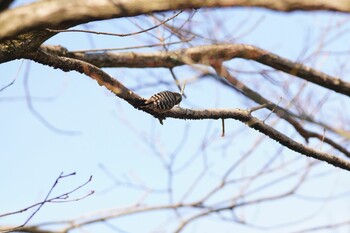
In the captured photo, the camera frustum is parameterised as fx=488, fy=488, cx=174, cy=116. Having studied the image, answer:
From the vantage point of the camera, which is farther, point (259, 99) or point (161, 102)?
point (259, 99)

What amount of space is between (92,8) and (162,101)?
0.93 meters

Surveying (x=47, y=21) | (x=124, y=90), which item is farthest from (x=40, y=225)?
(x=47, y=21)

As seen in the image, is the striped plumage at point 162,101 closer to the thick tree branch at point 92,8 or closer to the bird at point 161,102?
the bird at point 161,102

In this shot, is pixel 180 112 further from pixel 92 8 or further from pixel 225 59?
pixel 225 59

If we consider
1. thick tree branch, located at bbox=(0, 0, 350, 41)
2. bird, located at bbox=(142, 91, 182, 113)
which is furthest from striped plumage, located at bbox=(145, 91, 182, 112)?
thick tree branch, located at bbox=(0, 0, 350, 41)

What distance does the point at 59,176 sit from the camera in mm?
1990

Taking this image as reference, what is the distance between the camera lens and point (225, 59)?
3.79 metres

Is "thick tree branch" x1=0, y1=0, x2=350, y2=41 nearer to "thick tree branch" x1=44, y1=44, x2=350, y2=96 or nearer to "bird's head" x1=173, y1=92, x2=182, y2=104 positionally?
"bird's head" x1=173, y1=92, x2=182, y2=104

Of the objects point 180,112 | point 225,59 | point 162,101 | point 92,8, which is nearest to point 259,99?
point 225,59

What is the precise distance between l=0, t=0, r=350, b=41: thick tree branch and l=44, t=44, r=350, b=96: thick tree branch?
259 centimetres

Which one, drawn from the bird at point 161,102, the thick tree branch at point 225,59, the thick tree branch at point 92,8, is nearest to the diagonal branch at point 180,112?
the bird at point 161,102

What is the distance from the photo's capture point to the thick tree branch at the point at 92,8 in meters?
1.03

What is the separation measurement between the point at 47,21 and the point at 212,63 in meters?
2.77

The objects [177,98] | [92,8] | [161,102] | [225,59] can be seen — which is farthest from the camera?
[225,59]
